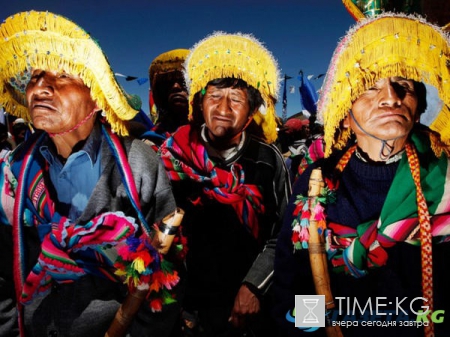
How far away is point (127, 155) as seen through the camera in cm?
195

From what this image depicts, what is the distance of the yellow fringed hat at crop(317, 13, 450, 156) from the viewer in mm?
1748

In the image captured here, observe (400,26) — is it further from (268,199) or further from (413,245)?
(268,199)

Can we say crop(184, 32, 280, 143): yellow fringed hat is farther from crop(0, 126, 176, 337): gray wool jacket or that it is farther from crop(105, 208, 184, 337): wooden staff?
crop(105, 208, 184, 337): wooden staff

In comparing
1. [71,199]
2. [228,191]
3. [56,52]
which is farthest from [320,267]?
[56,52]

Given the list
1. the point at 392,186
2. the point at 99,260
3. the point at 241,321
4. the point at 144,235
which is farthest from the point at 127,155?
the point at 392,186

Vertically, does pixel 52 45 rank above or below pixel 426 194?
above

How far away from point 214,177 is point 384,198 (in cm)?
119

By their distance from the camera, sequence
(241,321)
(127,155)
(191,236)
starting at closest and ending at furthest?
(127,155) < (241,321) < (191,236)

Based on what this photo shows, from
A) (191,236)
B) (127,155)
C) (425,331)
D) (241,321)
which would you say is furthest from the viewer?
(191,236)

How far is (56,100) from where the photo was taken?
183 centimetres

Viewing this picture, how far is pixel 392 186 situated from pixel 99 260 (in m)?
1.70

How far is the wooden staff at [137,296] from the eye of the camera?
175cm

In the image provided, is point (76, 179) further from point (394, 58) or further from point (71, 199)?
point (394, 58)

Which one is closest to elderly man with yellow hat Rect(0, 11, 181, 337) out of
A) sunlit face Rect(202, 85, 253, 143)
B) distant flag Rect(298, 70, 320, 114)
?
sunlit face Rect(202, 85, 253, 143)
